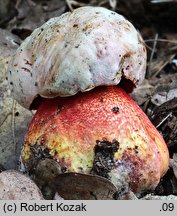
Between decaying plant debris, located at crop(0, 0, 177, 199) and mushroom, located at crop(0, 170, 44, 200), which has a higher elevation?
mushroom, located at crop(0, 170, 44, 200)

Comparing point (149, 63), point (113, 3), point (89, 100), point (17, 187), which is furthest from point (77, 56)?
point (113, 3)

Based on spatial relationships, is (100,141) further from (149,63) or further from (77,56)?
(149,63)

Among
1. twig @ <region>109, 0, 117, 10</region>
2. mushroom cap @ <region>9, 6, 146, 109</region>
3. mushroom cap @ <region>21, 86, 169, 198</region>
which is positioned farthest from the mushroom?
twig @ <region>109, 0, 117, 10</region>

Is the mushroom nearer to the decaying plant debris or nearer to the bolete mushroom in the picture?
the bolete mushroom

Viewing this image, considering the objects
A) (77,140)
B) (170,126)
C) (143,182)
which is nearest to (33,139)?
(77,140)

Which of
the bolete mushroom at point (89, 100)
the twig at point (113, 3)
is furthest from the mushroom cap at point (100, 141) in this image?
the twig at point (113, 3)

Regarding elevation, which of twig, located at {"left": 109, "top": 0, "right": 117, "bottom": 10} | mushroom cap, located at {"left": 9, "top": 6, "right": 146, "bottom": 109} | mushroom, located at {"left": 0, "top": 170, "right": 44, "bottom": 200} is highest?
mushroom cap, located at {"left": 9, "top": 6, "right": 146, "bottom": 109}

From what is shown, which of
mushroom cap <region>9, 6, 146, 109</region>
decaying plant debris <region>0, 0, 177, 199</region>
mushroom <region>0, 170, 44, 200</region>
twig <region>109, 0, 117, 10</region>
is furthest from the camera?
twig <region>109, 0, 117, 10</region>

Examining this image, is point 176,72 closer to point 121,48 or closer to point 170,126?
point 170,126
